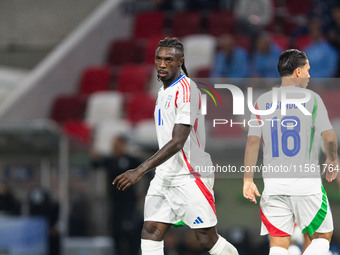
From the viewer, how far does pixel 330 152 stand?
5359mm

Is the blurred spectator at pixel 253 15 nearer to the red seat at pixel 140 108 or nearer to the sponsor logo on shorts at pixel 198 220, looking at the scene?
the red seat at pixel 140 108

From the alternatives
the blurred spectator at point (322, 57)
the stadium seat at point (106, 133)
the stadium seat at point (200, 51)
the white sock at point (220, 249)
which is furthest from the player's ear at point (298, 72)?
the stadium seat at point (200, 51)

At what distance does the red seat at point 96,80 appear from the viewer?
503 inches

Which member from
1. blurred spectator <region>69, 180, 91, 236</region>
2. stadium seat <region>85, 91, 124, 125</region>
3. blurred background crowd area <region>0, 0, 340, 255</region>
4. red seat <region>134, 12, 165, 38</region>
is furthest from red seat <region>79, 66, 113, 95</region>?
blurred spectator <region>69, 180, 91, 236</region>

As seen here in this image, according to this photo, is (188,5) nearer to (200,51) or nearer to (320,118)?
(200,51)

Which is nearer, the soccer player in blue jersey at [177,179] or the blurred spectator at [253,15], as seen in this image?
the soccer player in blue jersey at [177,179]

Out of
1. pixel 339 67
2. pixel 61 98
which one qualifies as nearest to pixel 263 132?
pixel 339 67

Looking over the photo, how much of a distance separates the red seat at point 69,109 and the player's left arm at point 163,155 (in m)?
6.90

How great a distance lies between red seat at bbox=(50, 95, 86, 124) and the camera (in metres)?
12.2

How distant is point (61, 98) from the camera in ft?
40.5

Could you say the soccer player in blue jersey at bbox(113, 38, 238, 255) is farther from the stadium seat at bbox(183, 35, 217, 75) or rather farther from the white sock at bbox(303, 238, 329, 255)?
the stadium seat at bbox(183, 35, 217, 75)

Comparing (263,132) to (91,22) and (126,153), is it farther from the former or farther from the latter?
(91,22)

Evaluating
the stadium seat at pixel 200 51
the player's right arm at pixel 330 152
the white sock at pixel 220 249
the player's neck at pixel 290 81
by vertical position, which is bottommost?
the white sock at pixel 220 249

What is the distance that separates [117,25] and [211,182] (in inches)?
347
